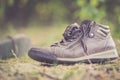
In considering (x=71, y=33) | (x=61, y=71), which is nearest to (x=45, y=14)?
(x=71, y=33)

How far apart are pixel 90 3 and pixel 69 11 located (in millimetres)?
1081

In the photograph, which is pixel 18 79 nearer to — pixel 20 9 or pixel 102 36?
pixel 102 36

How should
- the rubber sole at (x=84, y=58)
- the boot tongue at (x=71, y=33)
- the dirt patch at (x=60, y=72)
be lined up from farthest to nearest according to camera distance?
1. the boot tongue at (x=71, y=33)
2. the rubber sole at (x=84, y=58)
3. the dirt patch at (x=60, y=72)

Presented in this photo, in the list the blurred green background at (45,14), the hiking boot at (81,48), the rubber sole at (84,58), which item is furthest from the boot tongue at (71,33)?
the blurred green background at (45,14)

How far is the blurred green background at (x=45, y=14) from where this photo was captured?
8.25m

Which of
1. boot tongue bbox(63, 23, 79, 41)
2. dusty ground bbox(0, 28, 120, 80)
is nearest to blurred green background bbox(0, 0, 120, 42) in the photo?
boot tongue bbox(63, 23, 79, 41)

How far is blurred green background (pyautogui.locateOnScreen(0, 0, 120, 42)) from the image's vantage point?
27.1 feet

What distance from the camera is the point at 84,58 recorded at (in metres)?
4.11

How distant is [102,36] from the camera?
4223 mm

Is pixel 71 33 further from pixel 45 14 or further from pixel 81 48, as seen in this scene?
pixel 45 14

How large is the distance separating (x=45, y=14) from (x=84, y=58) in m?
4.99

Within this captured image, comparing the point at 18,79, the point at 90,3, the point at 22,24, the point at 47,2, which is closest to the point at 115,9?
the point at 90,3

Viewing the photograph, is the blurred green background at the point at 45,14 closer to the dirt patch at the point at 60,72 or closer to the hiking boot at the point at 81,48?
the hiking boot at the point at 81,48

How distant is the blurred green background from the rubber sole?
3780 mm
